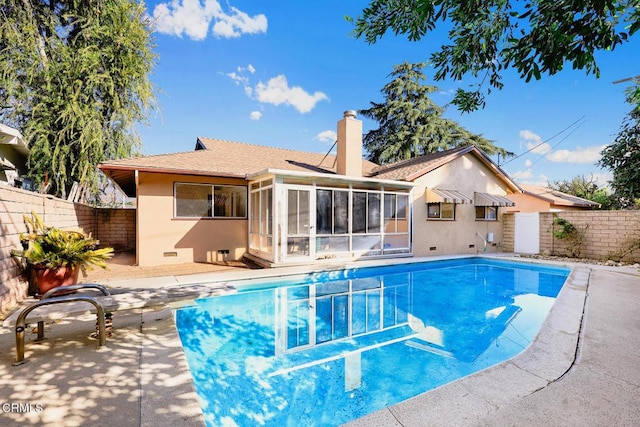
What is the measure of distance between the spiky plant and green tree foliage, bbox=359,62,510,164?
2736 centimetres

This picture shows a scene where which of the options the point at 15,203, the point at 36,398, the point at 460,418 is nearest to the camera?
the point at 460,418

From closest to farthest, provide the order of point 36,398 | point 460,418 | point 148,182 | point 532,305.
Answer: point 460,418, point 36,398, point 532,305, point 148,182

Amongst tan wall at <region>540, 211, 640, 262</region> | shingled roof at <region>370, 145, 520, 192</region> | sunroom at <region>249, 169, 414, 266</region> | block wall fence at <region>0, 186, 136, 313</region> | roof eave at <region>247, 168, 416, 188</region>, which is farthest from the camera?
shingled roof at <region>370, 145, 520, 192</region>

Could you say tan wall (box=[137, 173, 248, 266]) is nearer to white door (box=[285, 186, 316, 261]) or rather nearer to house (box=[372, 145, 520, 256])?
white door (box=[285, 186, 316, 261])

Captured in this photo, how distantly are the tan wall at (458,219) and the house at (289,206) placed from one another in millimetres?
58

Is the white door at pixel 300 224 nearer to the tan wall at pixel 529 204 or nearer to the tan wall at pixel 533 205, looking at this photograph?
the tan wall at pixel 533 205

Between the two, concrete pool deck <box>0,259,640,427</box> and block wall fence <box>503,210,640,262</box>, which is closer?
concrete pool deck <box>0,259,640,427</box>

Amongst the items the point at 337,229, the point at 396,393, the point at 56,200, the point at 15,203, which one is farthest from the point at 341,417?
the point at 56,200

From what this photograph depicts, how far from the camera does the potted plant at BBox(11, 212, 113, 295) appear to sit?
6.68 meters

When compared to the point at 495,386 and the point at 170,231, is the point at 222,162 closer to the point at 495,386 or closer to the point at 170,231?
the point at 170,231

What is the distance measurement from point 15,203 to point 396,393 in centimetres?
869

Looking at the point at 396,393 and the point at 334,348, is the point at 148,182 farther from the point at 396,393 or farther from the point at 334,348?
the point at 396,393

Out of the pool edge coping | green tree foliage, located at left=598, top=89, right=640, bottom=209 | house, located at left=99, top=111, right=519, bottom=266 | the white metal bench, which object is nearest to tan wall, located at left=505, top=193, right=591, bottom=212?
green tree foliage, located at left=598, top=89, right=640, bottom=209

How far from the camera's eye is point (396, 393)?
158 inches
